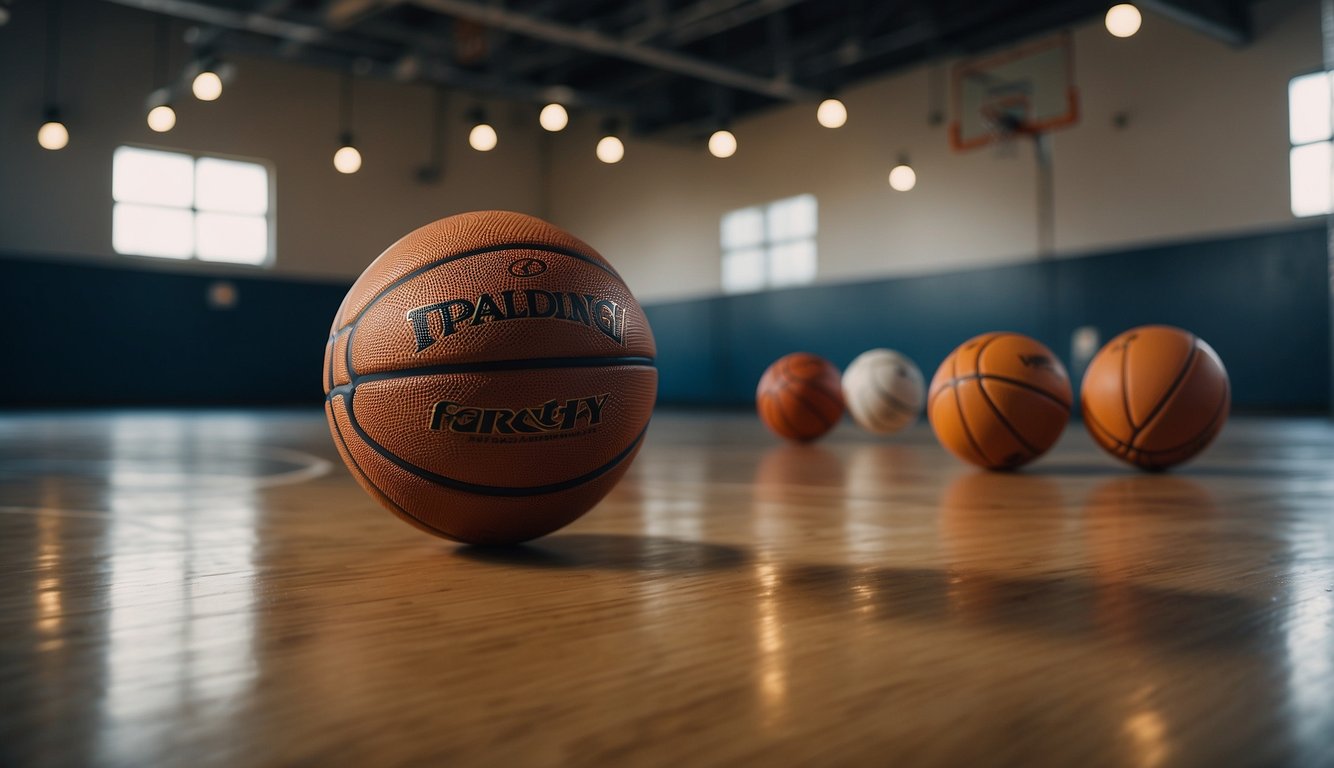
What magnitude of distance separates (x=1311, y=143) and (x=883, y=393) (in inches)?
191

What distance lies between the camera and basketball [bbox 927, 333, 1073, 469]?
2865 mm

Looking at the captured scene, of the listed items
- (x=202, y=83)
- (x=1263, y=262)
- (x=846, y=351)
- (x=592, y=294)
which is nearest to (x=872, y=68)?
(x=846, y=351)

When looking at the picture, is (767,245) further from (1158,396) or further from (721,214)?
(1158,396)

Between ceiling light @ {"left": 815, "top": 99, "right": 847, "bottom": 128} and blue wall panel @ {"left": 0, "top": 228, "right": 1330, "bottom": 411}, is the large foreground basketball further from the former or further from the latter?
blue wall panel @ {"left": 0, "top": 228, "right": 1330, "bottom": 411}

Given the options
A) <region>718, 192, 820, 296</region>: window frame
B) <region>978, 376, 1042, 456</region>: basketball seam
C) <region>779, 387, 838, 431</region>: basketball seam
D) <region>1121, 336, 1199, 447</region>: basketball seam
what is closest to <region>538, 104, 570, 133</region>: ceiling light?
<region>779, 387, 838, 431</region>: basketball seam

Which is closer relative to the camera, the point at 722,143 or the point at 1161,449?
the point at 1161,449

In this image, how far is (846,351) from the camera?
11000mm

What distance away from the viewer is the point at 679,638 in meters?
0.95

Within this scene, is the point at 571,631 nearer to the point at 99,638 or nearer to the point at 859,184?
the point at 99,638

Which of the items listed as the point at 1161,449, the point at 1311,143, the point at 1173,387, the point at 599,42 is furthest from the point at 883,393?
the point at 1311,143

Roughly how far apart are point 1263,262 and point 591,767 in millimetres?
8780

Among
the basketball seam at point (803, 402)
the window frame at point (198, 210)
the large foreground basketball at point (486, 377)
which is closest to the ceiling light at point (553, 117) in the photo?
the basketball seam at point (803, 402)

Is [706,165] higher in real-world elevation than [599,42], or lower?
lower

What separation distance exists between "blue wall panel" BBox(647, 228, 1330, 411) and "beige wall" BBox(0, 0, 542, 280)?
4209mm
